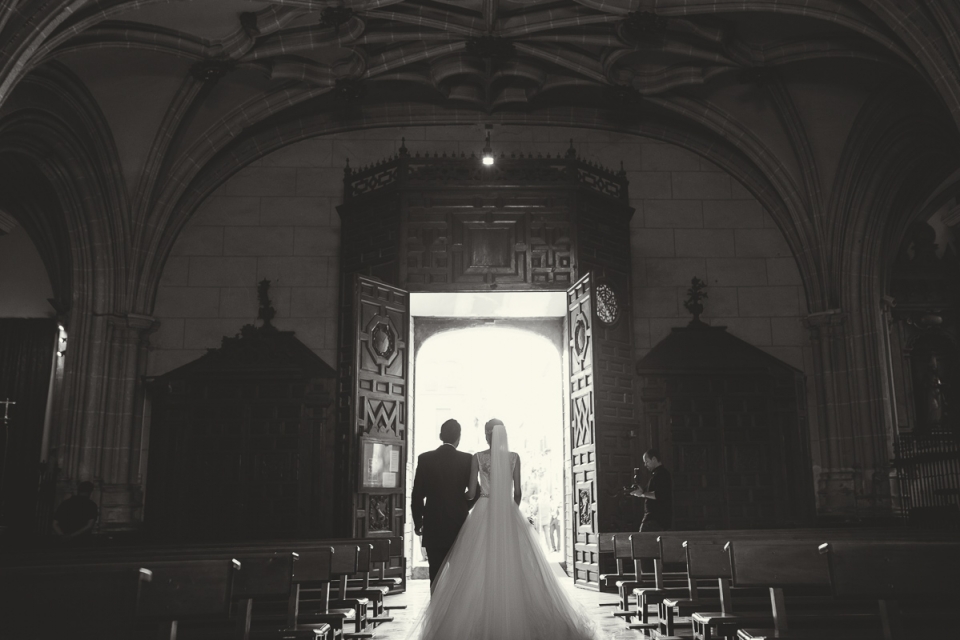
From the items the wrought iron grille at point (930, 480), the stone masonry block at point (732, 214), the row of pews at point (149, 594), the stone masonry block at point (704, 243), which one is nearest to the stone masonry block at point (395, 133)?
the stone masonry block at point (704, 243)

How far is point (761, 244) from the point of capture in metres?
13.4

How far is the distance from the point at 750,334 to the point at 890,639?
9436 millimetres

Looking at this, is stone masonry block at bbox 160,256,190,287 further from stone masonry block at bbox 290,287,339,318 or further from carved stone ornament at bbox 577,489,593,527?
carved stone ornament at bbox 577,489,593,527

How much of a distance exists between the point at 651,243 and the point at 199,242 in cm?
703

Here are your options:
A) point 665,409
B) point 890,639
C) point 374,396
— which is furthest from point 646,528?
point 890,639

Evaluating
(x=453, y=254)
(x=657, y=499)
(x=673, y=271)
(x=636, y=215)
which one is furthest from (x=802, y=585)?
(x=636, y=215)

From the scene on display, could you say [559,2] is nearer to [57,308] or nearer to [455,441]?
[455,441]

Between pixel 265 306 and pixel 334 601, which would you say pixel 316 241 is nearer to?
pixel 265 306

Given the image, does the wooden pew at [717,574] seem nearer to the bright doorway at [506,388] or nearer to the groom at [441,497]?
the groom at [441,497]

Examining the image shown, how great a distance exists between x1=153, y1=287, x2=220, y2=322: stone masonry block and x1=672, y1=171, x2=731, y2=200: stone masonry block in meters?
7.39

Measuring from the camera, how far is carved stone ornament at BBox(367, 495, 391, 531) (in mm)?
10820

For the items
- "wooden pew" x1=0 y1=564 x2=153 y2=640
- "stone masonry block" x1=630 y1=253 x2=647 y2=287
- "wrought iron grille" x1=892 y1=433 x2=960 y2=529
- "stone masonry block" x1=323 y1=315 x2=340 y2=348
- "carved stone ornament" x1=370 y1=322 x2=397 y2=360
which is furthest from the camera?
"stone masonry block" x1=630 y1=253 x2=647 y2=287

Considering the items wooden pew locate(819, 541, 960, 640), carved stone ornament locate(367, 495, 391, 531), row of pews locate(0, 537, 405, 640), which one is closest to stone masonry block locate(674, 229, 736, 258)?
carved stone ornament locate(367, 495, 391, 531)

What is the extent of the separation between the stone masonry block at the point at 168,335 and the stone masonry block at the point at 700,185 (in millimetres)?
7955
